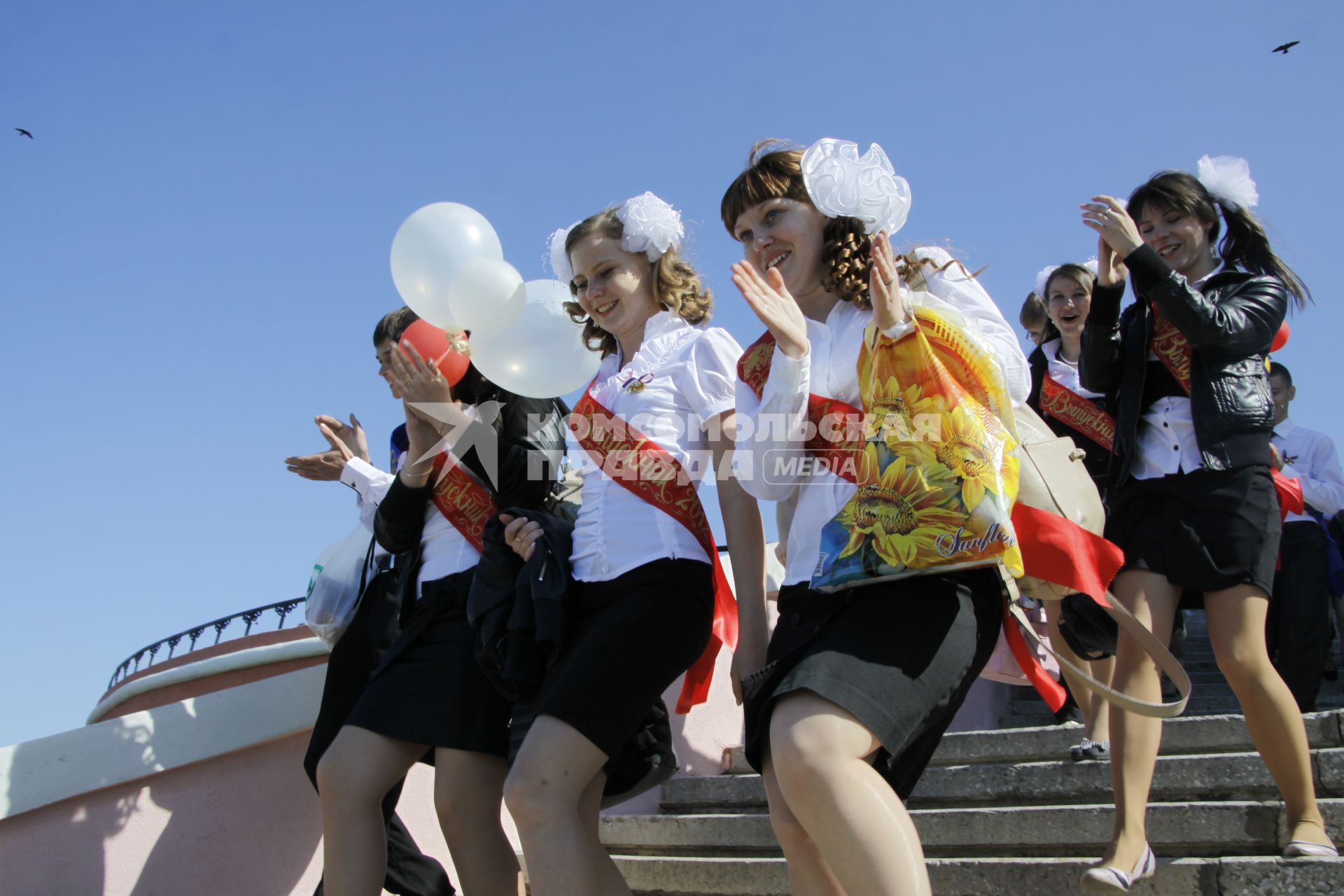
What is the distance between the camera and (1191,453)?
128 inches

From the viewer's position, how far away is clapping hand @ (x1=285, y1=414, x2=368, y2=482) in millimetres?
3973

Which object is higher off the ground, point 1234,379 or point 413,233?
point 413,233

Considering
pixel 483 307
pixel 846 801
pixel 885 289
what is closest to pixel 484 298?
pixel 483 307

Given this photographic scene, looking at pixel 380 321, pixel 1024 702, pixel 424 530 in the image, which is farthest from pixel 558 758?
pixel 1024 702

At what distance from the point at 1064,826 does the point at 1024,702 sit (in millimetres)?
2767

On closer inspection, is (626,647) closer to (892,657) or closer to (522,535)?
(522,535)

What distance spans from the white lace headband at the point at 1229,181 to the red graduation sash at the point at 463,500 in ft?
8.03

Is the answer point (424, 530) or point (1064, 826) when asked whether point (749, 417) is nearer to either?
point (424, 530)

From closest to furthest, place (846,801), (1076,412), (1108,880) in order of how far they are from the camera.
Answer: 1. (846,801)
2. (1108,880)
3. (1076,412)

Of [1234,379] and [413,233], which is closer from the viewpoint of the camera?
[1234,379]

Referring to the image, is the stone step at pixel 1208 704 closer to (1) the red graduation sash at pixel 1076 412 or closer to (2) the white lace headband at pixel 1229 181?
(1) the red graduation sash at pixel 1076 412

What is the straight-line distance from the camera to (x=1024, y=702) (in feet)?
20.2

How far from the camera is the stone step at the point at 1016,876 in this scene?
280cm

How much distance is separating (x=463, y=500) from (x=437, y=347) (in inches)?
18.6
